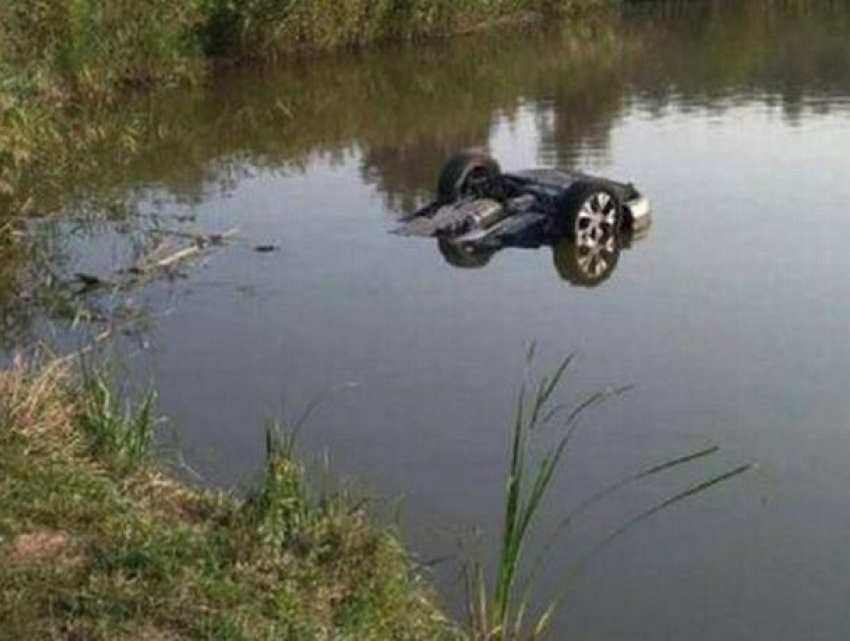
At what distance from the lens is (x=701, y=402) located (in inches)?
328

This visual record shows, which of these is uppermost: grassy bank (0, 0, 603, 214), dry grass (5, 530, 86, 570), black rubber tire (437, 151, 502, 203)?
grassy bank (0, 0, 603, 214)

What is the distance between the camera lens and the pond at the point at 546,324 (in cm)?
657

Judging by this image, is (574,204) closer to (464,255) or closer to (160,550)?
(464,255)

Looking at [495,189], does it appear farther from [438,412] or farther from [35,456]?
[35,456]

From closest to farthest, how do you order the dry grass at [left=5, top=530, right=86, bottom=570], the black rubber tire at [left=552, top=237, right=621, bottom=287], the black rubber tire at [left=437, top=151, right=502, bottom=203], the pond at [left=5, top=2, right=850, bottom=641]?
the dry grass at [left=5, top=530, right=86, bottom=570]
the pond at [left=5, top=2, right=850, bottom=641]
the black rubber tire at [left=552, top=237, right=621, bottom=287]
the black rubber tire at [left=437, top=151, right=502, bottom=203]

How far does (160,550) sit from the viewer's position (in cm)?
512

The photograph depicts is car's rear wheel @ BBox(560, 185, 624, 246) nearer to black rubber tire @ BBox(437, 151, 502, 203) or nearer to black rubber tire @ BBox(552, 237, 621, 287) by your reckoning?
black rubber tire @ BBox(552, 237, 621, 287)

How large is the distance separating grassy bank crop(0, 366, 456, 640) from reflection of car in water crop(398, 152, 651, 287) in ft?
18.4

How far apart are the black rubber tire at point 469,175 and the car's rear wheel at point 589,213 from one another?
103 centimetres

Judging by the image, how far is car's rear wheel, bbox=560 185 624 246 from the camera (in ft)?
38.3

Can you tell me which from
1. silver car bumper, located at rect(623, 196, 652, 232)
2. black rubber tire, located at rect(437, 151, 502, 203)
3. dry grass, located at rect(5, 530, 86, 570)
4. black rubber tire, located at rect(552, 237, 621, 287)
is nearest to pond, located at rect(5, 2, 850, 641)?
black rubber tire, located at rect(552, 237, 621, 287)

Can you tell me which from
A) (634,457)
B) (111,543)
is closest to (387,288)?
(634,457)

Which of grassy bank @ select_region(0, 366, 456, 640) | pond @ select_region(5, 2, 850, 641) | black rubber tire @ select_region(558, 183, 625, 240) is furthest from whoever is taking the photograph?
black rubber tire @ select_region(558, 183, 625, 240)

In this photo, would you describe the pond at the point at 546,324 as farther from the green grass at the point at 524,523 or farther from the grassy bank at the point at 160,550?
the grassy bank at the point at 160,550
